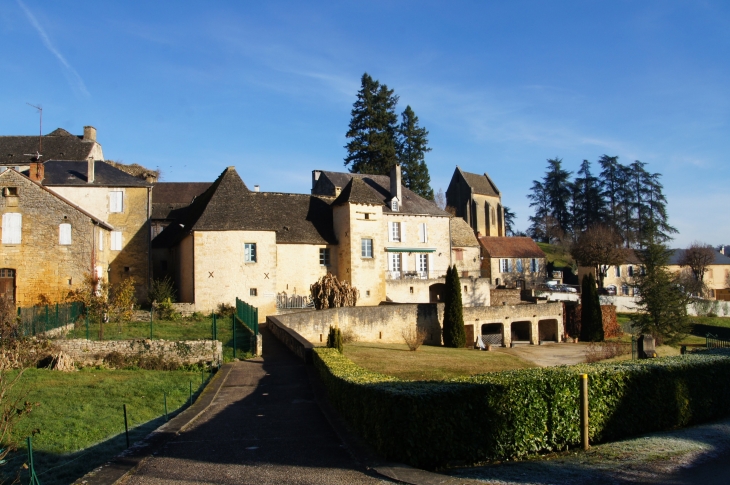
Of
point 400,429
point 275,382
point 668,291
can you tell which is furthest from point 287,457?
point 668,291

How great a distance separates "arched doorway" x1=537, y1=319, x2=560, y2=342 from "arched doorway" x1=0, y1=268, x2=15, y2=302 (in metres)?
28.1

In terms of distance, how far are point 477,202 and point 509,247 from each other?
13604 millimetres

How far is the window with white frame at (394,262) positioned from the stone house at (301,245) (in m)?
0.06

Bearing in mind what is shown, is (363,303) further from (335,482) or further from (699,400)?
(335,482)

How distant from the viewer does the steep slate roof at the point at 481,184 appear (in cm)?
6762

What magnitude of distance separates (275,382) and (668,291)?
25.8m

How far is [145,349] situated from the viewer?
1939cm

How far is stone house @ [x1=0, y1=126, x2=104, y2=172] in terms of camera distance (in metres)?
38.8

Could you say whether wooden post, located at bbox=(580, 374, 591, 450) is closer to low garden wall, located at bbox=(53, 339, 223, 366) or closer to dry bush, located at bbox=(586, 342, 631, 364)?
low garden wall, located at bbox=(53, 339, 223, 366)

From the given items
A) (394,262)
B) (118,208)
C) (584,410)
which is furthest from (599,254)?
(584,410)

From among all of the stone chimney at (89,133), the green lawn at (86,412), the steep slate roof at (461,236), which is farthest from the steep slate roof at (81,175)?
the steep slate roof at (461,236)

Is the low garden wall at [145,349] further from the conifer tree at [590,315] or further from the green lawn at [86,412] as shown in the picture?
the conifer tree at [590,315]

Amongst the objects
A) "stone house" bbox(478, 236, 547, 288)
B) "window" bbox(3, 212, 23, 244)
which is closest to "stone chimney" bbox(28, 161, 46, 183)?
"window" bbox(3, 212, 23, 244)

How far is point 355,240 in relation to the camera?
32438 millimetres
